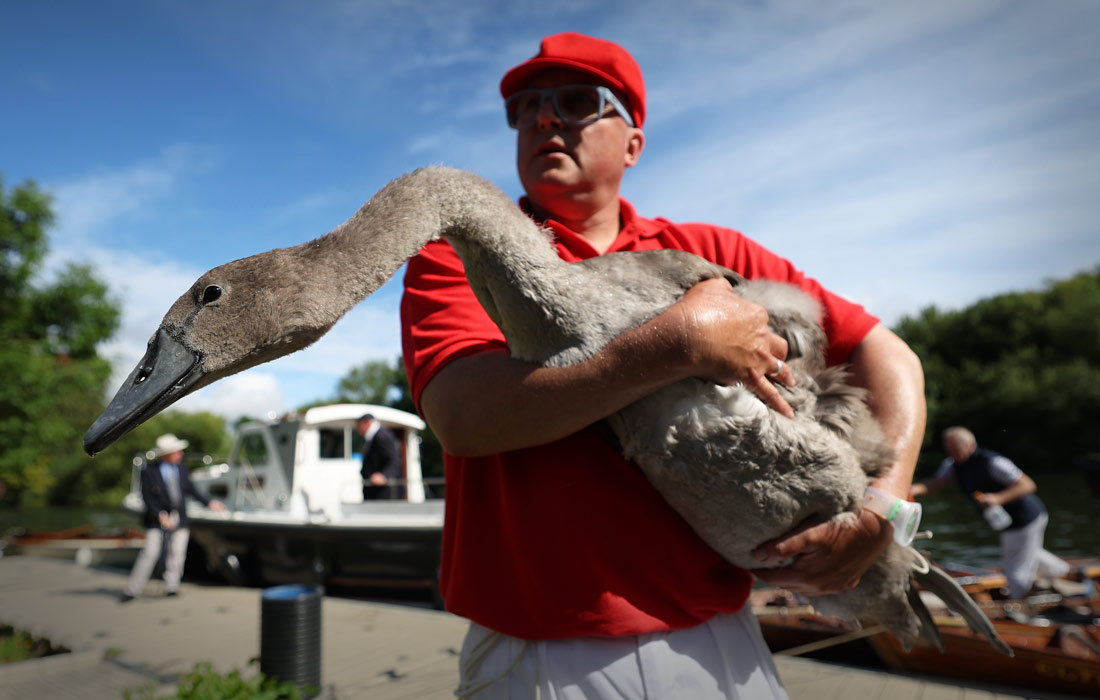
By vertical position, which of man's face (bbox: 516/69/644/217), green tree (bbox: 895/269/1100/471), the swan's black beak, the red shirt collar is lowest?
the swan's black beak

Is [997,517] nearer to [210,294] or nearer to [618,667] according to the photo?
[618,667]

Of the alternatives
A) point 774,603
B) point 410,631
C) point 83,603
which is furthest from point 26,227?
point 774,603

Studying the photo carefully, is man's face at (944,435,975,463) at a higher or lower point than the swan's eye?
lower

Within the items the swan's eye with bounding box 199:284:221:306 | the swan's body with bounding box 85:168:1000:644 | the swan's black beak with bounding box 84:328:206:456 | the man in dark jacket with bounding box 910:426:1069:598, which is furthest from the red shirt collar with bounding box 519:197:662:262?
the man in dark jacket with bounding box 910:426:1069:598

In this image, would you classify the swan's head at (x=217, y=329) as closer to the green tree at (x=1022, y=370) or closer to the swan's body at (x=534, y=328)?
the swan's body at (x=534, y=328)

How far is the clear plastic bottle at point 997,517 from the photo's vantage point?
880 centimetres

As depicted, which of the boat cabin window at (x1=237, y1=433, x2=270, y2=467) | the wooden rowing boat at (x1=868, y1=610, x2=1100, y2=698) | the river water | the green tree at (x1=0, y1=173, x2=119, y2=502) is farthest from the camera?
the green tree at (x1=0, y1=173, x2=119, y2=502)

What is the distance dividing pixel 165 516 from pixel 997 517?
43.5 ft

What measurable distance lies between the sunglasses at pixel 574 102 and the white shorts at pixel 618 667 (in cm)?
169

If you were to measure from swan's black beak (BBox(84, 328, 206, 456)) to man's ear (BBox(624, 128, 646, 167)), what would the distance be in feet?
5.42

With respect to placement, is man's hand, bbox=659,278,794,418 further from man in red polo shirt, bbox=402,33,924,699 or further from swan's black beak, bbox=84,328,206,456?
swan's black beak, bbox=84,328,206,456

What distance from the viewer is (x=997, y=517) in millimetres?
8836

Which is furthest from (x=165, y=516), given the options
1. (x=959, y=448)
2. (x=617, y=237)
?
(x=959, y=448)

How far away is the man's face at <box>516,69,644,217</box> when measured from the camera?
2283 millimetres
